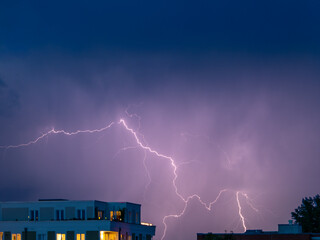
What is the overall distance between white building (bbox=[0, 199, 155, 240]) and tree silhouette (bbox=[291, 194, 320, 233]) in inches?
1615

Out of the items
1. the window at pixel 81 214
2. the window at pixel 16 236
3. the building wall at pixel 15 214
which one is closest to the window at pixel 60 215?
the window at pixel 81 214

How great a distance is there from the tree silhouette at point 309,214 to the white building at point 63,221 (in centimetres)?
4102

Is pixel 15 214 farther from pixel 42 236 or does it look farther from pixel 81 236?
pixel 81 236

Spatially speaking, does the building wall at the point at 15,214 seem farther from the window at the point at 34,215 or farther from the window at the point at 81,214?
the window at the point at 81,214

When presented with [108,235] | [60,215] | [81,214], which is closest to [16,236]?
[60,215]

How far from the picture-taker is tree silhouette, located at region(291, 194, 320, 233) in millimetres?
123819

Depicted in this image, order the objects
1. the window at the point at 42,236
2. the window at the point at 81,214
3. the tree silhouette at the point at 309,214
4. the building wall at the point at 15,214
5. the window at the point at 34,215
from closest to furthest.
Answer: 1. the window at the point at 42,236
2. the window at the point at 81,214
3. the window at the point at 34,215
4. the building wall at the point at 15,214
5. the tree silhouette at the point at 309,214

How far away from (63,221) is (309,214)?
52872mm

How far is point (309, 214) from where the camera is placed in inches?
4985

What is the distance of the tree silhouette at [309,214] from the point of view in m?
124

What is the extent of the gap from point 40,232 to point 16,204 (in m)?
5.16

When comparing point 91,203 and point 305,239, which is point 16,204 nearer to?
point 91,203

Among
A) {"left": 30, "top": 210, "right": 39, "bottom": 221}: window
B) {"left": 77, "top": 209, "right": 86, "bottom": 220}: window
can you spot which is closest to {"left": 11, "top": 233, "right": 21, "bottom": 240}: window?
{"left": 30, "top": 210, "right": 39, "bottom": 221}: window

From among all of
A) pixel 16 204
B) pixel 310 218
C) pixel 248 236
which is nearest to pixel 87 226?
pixel 16 204
